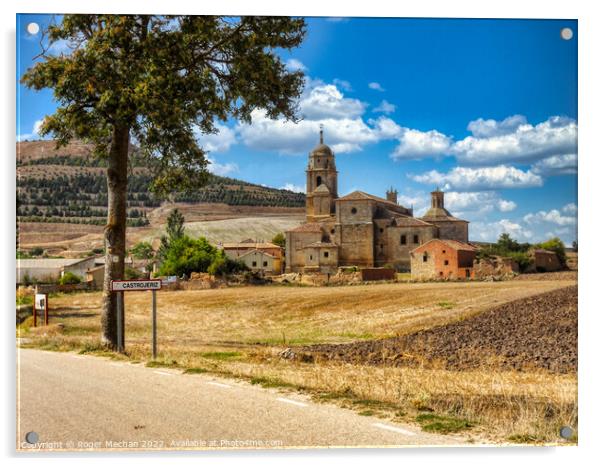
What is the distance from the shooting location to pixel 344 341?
419 inches

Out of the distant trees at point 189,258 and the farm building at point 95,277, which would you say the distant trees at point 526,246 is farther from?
the distant trees at point 189,258

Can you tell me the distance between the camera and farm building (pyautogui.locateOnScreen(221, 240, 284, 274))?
19969mm

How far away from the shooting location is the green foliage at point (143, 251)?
11.2 metres

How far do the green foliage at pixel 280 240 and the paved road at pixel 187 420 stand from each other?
2274cm

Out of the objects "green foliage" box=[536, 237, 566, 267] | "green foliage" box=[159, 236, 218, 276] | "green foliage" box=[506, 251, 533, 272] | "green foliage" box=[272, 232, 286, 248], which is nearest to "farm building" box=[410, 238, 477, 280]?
"green foliage" box=[272, 232, 286, 248]

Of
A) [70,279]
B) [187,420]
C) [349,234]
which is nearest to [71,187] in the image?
[70,279]

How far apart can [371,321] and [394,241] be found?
21108 mm

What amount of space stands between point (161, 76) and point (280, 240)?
23.3 m

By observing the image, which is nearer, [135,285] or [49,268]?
[135,285]

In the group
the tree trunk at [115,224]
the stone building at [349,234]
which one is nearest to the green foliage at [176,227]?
the tree trunk at [115,224]

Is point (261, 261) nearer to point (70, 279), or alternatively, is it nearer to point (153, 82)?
point (70, 279)

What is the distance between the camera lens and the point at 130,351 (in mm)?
9000

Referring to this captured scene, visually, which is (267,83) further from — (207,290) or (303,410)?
(207,290)

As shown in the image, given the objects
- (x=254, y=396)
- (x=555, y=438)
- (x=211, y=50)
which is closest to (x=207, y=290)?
(x=211, y=50)
